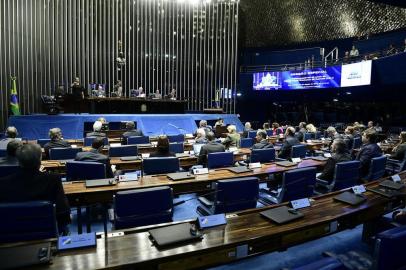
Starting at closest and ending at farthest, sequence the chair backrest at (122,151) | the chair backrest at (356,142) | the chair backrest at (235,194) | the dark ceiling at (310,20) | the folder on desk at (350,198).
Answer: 1. the folder on desk at (350,198)
2. the chair backrest at (235,194)
3. the chair backrest at (122,151)
4. the chair backrest at (356,142)
5. the dark ceiling at (310,20)

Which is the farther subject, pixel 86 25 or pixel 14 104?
pixel 86 25

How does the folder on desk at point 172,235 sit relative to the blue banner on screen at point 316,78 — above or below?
below

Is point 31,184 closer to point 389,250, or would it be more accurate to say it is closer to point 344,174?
point 389,250

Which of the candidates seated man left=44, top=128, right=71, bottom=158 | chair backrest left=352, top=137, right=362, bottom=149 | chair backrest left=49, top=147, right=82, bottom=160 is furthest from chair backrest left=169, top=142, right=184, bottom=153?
chair backrest left=352, top=137, right=362, bottom=149

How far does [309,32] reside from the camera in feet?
58.1

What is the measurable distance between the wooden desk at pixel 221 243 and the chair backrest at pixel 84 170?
1931 mm

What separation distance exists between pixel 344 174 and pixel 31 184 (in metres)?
3.52

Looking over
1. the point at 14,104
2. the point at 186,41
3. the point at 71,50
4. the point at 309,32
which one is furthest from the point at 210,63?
the point at 14,104

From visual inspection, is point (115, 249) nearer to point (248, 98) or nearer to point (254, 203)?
point (254, 203)

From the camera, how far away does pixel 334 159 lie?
13.6ft

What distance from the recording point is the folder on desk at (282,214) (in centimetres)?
220

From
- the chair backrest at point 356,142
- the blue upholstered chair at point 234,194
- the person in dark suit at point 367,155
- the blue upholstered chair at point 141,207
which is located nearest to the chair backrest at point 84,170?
the blue upholstered chair at point 141,207

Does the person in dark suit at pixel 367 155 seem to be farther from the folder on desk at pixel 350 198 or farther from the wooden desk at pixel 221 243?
the wooden desk at pixel 221 243

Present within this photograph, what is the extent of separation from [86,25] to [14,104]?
5.40 m
